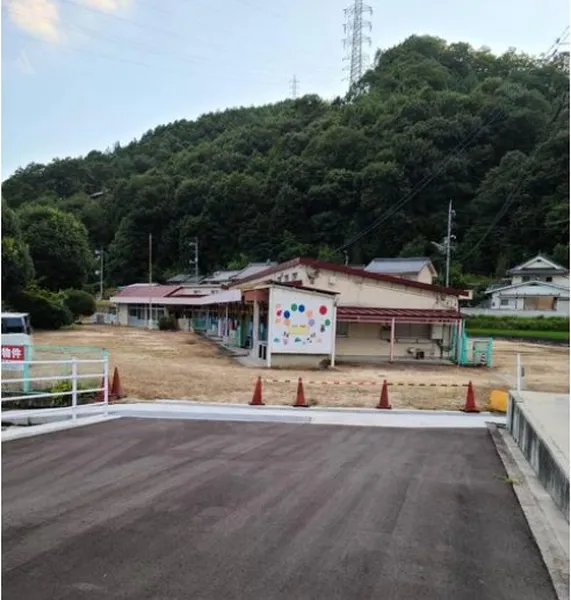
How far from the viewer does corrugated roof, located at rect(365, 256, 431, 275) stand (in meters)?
53.5

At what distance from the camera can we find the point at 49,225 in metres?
51.4

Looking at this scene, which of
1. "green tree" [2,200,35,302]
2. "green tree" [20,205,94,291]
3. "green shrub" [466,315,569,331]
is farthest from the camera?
"green tree" [20,205,94,291]

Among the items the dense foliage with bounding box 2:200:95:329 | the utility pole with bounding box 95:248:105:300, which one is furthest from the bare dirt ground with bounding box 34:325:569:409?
the utility pole with bounding box 95:248:105:300

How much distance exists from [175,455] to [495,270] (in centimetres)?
6250

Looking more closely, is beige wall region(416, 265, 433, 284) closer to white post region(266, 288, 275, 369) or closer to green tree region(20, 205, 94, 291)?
green tree region(20, 205, 94, 291)

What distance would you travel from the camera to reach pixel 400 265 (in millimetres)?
55562

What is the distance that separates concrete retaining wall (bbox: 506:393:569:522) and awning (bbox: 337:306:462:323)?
561 inches

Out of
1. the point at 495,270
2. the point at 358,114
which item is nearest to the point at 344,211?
the point at 358,114

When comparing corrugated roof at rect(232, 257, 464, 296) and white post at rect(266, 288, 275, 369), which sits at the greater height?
corrugated roof at rect(232, 257, 464, 296)

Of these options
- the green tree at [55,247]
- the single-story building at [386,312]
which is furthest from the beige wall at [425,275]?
the green tree at [55,247]

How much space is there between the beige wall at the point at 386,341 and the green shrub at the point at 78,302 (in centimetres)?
3187

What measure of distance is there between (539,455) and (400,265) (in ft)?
165

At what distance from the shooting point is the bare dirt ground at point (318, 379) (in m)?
13.0

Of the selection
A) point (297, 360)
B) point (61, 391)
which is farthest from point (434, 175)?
point (61, 391)
